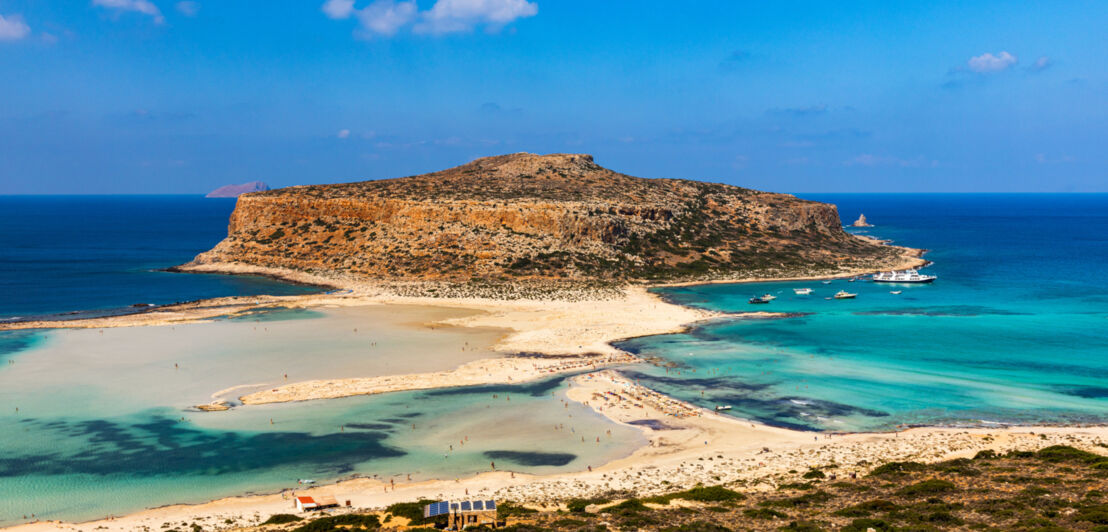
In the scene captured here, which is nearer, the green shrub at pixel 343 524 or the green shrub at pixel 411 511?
the green shrub at pixel 343 524

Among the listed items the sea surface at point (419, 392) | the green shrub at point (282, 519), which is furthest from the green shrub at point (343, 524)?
the sea surface at point (419, 392)

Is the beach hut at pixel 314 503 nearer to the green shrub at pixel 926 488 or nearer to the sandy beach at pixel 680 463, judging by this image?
the sandy beach at pixel 680 463

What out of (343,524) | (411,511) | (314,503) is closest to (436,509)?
(411,511)

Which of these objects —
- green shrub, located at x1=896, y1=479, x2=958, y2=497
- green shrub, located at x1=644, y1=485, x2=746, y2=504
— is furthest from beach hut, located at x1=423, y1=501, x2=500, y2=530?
green shrub, located at x1=896, y1=479, x2=958, y2=497

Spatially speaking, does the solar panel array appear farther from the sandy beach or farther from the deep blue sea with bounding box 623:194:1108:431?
the deep blue sea with bounding box 623:194:1108:431

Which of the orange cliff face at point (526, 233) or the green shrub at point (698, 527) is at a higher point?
the orange cliff face at point (526, 233)

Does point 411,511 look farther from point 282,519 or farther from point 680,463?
point 680,463
